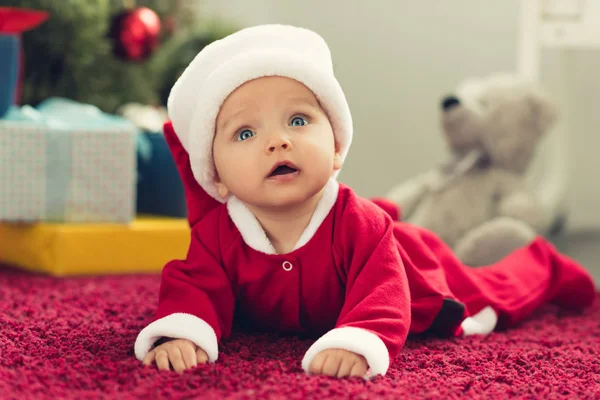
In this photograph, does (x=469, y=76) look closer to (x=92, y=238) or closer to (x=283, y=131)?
(x=92, y=238)

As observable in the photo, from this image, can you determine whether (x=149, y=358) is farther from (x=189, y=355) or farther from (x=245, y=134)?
(x=245, y=134)

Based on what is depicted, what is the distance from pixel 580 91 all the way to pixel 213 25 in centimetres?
103

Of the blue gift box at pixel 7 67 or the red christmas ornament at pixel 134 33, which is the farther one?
the red christmas ornament at pixel 134 33

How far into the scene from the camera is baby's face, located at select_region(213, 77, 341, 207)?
0.87m

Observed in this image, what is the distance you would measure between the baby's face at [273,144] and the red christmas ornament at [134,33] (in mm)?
968

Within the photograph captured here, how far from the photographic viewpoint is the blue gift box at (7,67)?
4.84 ft

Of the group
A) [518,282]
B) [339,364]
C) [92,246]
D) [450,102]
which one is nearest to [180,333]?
[339,364]

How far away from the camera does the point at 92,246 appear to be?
147cm

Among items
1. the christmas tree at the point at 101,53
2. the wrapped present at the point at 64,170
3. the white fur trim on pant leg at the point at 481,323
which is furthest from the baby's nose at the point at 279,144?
the christmas tree at the point at 101,53

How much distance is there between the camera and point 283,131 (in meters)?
0.88

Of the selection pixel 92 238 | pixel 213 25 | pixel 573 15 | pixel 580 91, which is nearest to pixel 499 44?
pixel 580 91

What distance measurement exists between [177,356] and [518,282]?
1.94 feet

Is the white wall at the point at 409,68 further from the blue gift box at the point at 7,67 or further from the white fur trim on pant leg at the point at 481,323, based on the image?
the white fur trim on pant leg at the point at 481,323

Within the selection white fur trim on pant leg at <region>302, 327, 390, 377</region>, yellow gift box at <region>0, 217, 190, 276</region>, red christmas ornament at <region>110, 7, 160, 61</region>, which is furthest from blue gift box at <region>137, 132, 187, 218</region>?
white fur trim on pant leg at <region>302, 327, 390, 377</region>
